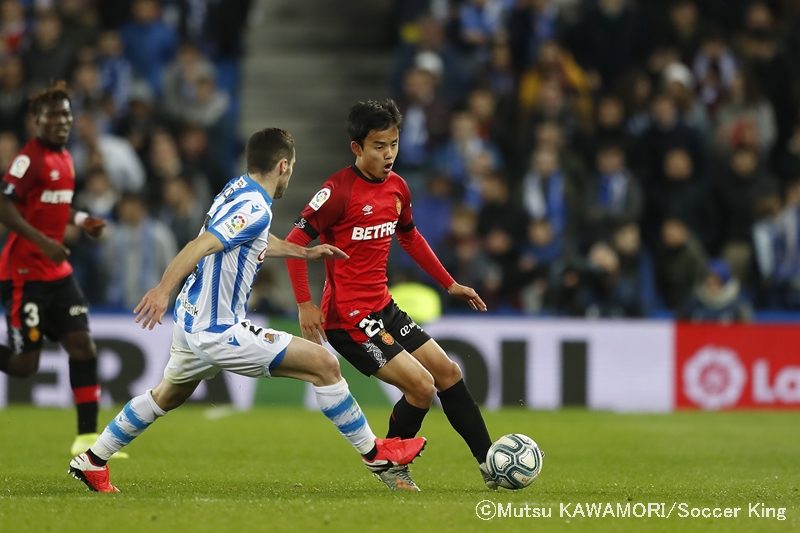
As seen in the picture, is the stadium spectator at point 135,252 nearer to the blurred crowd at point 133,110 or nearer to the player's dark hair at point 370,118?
the blurred crowd at point 133,110

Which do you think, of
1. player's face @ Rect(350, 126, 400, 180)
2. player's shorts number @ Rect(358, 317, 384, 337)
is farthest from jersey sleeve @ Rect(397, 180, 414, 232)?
player's shorts number @ Rect(358, 317, 384, 337)

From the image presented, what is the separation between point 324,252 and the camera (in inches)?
307

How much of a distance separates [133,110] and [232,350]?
34.0 feet

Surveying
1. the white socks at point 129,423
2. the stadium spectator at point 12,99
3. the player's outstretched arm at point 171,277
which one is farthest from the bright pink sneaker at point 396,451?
the stadium spectator at point 12,99

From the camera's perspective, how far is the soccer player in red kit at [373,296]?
27.4 feet

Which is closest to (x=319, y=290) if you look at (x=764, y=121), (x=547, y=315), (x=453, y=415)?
(x=547, y=315)

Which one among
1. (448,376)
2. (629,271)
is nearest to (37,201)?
(448,376)

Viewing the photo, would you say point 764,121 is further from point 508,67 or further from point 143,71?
point 143,71

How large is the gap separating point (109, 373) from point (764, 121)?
26.4ft

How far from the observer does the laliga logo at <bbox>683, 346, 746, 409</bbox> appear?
15.5 meters

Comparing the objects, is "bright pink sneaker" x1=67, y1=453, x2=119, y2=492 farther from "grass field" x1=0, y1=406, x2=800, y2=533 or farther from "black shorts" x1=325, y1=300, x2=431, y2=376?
"black shorts" x1=325, y1=300, x2=431, y2=376

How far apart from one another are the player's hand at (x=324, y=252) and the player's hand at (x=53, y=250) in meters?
2.35

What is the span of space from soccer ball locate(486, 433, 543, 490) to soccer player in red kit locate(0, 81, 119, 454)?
3.17 m

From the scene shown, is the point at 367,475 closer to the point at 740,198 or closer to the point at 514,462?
the point at 514,462
